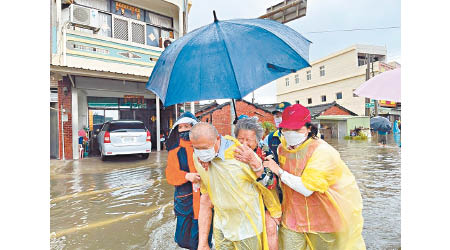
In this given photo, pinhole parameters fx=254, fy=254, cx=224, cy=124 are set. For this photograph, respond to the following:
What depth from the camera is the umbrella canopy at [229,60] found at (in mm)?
1971

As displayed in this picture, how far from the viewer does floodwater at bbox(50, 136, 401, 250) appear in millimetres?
3439

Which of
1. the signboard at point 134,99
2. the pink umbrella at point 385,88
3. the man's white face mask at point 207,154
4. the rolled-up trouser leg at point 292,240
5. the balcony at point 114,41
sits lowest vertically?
the rolled-up trouser leg at point 292,240

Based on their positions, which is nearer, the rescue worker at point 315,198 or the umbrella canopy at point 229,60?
the rescue worker at point 315,198

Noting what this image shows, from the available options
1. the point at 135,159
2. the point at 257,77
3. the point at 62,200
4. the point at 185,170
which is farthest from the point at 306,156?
the point at 135,159

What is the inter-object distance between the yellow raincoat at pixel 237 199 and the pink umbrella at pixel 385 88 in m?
2.14

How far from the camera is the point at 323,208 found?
184 cm

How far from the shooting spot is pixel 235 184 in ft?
5.90

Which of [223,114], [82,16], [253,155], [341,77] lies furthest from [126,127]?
[341,77]

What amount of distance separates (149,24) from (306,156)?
13.1 meters

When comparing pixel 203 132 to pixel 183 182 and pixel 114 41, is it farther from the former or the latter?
pixel 114 41

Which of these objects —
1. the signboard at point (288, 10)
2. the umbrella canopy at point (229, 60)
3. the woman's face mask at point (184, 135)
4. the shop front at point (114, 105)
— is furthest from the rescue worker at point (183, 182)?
the shop front at point (114, 105)

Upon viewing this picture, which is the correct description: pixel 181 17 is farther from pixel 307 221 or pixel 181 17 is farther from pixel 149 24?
pixel 307 221

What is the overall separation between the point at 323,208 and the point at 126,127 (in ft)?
28.2

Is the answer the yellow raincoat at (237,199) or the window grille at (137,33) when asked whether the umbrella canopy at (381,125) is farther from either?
the window grille at (137,33)
